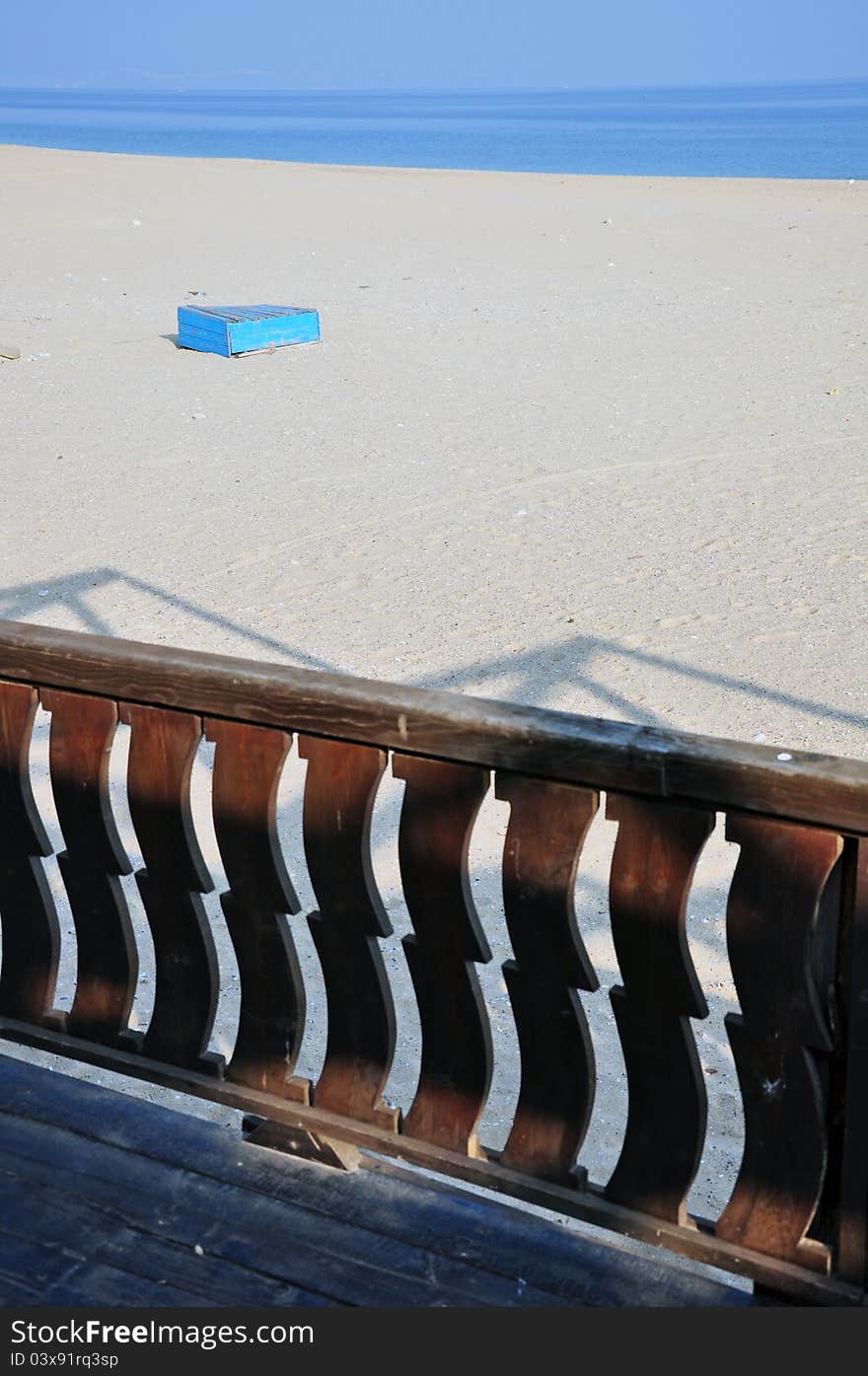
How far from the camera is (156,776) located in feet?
7.43

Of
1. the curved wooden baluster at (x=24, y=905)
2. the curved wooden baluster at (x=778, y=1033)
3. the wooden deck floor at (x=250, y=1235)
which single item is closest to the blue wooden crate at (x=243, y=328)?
the curved wooden baluster at (x=24, y=905)

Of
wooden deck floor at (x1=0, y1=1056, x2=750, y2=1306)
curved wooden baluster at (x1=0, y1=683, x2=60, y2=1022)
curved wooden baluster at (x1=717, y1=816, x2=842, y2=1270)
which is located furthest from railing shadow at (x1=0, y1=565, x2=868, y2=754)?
curved wooden baluster at (x1=717, y1=816, x2=842, y2=1270)

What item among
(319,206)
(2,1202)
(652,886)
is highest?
(319,206)

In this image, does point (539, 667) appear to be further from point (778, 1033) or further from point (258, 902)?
point (778, 1033)

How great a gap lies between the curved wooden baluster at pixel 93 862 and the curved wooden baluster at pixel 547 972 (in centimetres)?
70

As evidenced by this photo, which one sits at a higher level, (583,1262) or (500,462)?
(500,462)

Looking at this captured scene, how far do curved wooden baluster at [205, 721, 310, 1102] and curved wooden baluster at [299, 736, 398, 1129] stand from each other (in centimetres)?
6

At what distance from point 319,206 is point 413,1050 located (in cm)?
2448

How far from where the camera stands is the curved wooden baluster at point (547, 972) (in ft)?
6.39

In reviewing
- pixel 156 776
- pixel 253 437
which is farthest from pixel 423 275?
pixel 156 776

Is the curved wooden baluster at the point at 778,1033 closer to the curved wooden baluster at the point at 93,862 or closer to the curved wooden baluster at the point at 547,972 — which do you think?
the curved wooden baluster at the point at 547,972

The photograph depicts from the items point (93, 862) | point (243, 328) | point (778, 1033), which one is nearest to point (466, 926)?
point (778, 1033)

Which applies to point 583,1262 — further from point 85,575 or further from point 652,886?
point 85,575

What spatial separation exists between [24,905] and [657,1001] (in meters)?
1.21
